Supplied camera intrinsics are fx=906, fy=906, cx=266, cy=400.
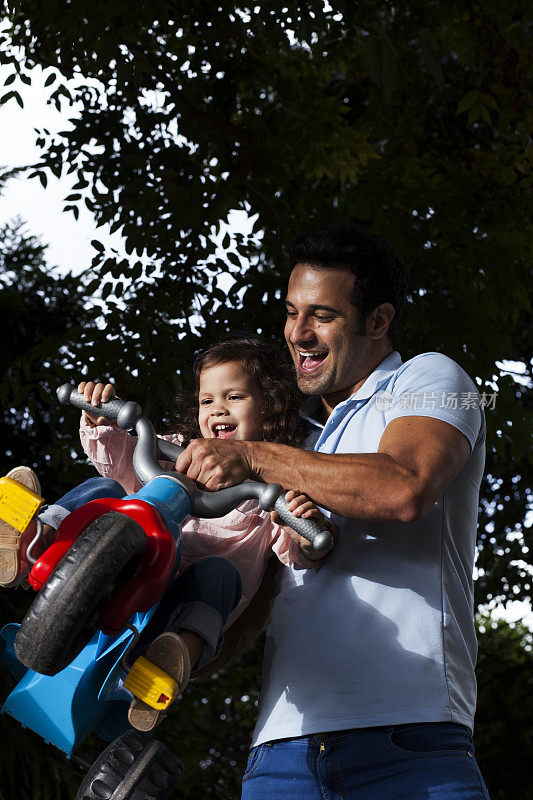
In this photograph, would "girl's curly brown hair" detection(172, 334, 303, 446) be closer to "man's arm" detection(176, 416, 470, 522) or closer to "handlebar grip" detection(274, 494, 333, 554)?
"man's arm" detection(176, 416, 470, 522)

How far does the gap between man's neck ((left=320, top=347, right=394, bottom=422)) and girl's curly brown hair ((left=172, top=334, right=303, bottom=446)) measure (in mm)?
99

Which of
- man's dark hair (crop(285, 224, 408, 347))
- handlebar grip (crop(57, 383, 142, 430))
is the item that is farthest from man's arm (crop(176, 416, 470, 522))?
man's dark hair (crop(285, 224, 408, 347))

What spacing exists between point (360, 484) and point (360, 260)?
685 millimetres

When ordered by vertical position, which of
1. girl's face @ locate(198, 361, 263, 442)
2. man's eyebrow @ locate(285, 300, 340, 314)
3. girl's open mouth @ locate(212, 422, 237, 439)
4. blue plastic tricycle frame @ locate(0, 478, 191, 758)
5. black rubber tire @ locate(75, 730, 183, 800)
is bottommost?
black rubber tire @ locate(75, 730, 183, 800)

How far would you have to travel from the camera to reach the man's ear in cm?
195

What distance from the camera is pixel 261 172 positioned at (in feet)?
13.1

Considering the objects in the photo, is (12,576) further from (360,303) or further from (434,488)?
(360,303)

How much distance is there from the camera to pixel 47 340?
3531 mm

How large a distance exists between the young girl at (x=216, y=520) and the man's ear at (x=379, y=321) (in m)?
0.28

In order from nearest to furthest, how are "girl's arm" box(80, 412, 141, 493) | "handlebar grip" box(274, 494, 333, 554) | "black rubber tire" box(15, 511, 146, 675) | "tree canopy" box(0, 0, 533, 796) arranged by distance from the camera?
1. "black rubber tire" box(15, 511, 146, 675)
2. "handlebar grip" box(274, 494, 333, 554)
3. "girl's arm" box(80, 412, 141, 493)
4. "tree canopy" box(0, 0, 533, 796)

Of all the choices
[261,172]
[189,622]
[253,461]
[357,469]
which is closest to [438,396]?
[357,469]

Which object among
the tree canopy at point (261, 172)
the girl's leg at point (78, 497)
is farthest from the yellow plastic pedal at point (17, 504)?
the tree canopy at point (261, 172)

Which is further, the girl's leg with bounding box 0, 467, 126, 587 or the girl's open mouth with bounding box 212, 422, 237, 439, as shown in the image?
the girl's open mouth with bounding box 212, 422, 237, 439

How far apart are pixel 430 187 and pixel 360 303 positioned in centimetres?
188
